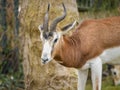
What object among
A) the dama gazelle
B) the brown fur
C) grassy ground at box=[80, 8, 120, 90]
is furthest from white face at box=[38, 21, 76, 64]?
grassy ground at box=[80, 8, 120, 90]

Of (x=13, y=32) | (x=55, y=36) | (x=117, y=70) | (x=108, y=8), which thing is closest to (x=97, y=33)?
(x=55, y=36)

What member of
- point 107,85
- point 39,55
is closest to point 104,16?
point 107,85

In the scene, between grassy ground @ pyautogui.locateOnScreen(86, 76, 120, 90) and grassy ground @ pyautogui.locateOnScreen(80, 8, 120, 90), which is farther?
grassy ground @ pyautogui.locateOnScreen(80, 8, 120, 90)

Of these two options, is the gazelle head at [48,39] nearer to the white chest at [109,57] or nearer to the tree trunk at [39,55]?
the white chest at [109,57]

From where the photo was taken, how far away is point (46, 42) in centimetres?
671

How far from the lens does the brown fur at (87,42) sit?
7188 millimetres

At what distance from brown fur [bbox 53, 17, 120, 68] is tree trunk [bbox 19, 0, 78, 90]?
4.51ft

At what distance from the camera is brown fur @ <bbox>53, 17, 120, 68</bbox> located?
7.19m

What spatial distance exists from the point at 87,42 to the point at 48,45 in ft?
2.43

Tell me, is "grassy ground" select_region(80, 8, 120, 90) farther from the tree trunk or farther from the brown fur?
the brown fur

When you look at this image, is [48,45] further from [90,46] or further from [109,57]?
[109,57]

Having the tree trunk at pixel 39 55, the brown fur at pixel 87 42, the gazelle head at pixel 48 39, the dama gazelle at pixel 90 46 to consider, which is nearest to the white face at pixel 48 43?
the gazelle head at pixel 48 39

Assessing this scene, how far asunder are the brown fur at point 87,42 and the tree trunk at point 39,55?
137cm

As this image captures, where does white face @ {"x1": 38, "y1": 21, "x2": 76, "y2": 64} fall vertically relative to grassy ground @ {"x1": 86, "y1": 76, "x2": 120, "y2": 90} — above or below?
above
